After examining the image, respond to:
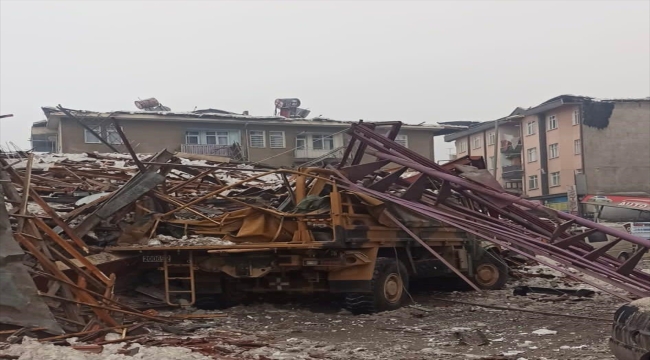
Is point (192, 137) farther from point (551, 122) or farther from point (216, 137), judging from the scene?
point (551, 122)

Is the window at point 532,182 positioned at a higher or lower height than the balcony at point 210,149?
lower

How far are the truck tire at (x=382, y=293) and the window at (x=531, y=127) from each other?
51557 mm

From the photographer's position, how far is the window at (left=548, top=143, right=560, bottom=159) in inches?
2295

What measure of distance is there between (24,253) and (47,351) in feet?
5.89

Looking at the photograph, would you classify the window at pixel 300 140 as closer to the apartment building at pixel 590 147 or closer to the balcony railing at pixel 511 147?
the apartment building at pixel 590 147

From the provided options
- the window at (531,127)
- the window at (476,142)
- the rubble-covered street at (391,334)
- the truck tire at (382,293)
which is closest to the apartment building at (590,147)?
the window at (531,127)

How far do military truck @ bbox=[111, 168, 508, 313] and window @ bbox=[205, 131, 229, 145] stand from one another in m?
32.4

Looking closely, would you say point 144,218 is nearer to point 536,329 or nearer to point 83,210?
point 83,210

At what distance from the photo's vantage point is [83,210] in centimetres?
1203

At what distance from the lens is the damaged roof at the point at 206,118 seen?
39638mm

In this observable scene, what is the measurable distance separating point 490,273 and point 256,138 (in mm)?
31797

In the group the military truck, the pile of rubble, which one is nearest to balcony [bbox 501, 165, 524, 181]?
the pile of rubble

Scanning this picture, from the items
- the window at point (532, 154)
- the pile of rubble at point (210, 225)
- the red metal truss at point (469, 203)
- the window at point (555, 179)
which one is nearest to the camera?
the pile of rubble at point (210, 225)

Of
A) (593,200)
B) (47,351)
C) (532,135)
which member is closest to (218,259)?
(47,351)
